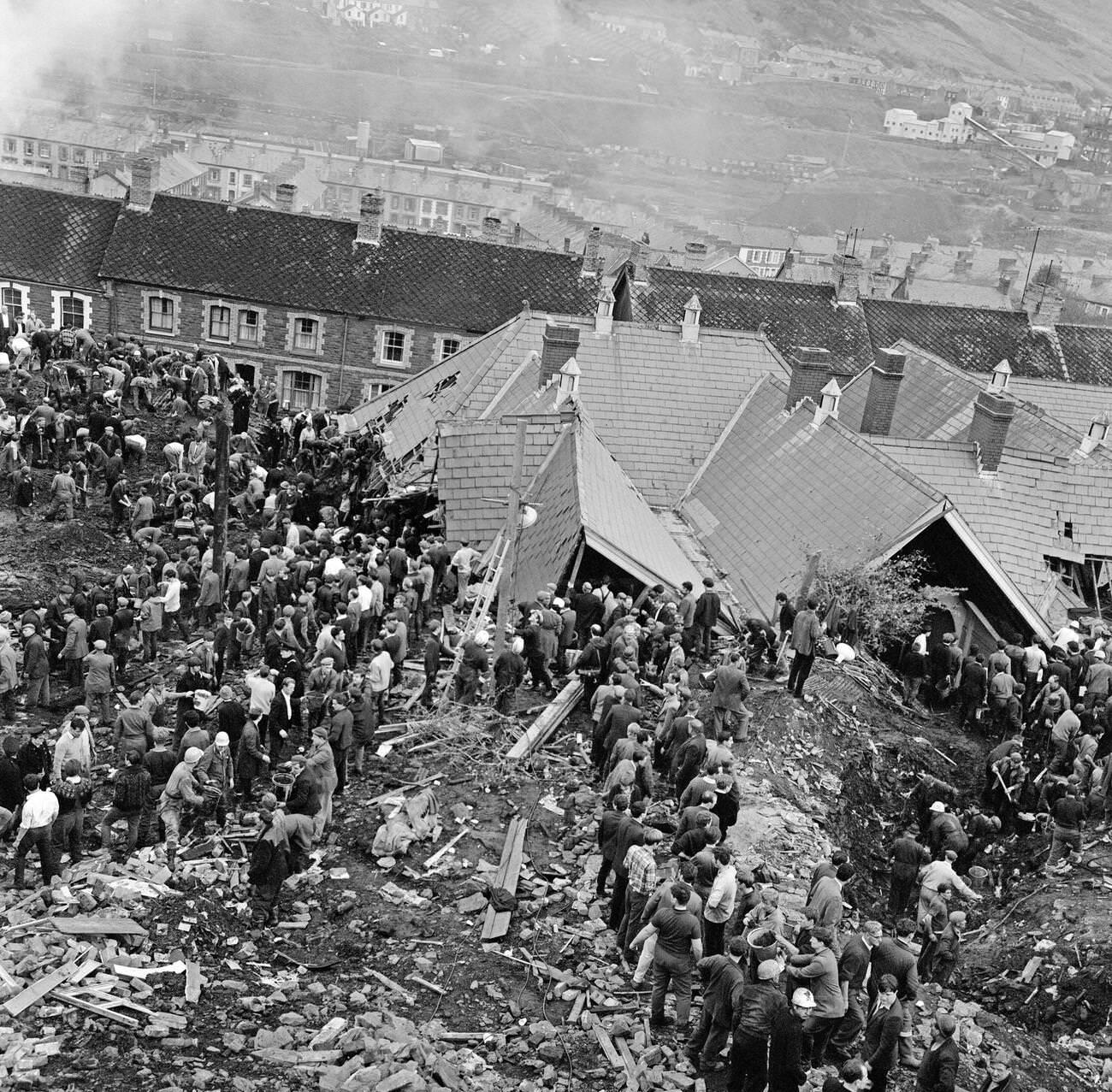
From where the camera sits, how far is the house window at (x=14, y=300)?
55.8m

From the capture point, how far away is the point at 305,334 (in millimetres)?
55719

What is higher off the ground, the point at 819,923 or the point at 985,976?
the point at 819,923

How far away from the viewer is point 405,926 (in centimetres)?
1720

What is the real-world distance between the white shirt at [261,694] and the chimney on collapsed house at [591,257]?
38917 millimetres

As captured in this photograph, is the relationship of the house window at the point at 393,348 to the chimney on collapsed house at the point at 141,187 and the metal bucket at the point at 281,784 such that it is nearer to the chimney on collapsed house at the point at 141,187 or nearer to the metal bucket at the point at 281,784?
the chimney on collapsed house at the point at 141,187

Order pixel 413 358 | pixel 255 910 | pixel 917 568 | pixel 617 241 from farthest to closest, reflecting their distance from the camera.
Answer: pixel 617 241 < pixel 413 358 < pixel 917 568 < pixel 255 910

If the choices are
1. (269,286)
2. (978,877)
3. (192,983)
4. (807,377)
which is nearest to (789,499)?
(807,377)

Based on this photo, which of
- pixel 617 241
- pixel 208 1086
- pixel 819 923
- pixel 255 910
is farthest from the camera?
pixel 617 241

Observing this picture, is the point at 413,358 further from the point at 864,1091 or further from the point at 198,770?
the point at 864,1091

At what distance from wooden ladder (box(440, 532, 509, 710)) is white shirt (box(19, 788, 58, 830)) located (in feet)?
21.3

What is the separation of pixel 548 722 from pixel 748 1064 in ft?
27.7

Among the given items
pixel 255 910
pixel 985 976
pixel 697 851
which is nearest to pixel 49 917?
pixel 255 910

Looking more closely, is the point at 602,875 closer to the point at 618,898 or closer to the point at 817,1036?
the point at 618,898

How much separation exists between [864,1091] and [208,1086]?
255 inches
